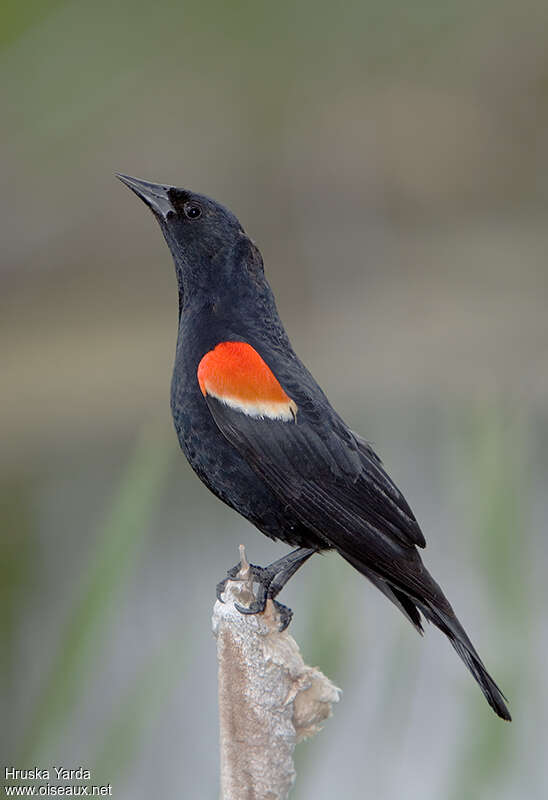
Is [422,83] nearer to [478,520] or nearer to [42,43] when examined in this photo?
[42,43]

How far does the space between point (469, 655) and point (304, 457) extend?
337 millimetres

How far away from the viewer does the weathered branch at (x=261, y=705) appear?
116cm

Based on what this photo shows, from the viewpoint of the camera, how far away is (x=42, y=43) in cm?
259

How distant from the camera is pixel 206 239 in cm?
159

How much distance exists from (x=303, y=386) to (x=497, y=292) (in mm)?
4753

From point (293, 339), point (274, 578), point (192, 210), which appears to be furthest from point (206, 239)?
point (293, 339)

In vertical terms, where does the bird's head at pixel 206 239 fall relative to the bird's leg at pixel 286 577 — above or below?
above

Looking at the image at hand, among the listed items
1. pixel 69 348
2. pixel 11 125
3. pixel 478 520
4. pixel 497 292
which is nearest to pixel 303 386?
pixel 478 520

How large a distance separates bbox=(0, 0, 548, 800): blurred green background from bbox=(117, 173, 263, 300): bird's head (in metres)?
0.25

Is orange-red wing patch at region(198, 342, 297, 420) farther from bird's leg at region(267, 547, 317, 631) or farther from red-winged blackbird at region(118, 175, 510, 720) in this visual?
bird's leg at region(267, 547, 317, 631)

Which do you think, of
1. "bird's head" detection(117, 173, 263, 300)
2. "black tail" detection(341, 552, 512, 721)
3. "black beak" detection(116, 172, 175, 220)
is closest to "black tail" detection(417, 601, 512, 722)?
"black tail" detection(341, 552, 512, 721)

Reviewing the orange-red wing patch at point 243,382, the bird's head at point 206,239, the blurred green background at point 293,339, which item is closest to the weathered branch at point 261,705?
the blurred green background at point 293,339

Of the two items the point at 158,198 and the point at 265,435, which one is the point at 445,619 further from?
the point at 158,198

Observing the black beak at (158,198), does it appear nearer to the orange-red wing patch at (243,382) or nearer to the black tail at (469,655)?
the orange-red wing patch at (243,382)
